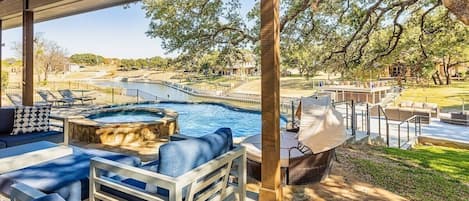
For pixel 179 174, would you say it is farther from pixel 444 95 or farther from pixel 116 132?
pixel 444 95

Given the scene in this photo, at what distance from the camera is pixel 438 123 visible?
12242 mm

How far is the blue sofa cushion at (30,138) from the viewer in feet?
13.2

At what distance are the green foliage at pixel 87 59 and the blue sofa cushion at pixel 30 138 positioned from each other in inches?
808

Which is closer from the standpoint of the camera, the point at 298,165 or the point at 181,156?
the point at 181,156

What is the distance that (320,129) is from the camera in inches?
144

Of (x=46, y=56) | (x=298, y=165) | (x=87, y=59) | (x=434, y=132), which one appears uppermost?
(x=87, y=59)

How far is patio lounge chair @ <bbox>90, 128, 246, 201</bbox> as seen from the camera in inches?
78.1

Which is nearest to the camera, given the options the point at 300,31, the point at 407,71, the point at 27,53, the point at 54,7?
the point at 27,53

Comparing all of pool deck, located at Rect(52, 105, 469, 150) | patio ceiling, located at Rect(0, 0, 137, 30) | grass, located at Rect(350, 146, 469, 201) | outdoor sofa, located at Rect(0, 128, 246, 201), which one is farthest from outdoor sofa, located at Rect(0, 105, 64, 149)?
grass, located at Rect(350, 146, 469, 201)

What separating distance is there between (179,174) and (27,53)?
5.52m

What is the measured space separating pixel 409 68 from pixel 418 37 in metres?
1.81

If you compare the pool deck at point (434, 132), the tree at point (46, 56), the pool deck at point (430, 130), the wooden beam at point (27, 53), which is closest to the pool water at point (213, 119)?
the pool deck at point (430, 130)

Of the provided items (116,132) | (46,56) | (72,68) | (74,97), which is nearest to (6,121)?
(116,132)

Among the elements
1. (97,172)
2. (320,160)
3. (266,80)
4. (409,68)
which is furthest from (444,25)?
(97,172)
